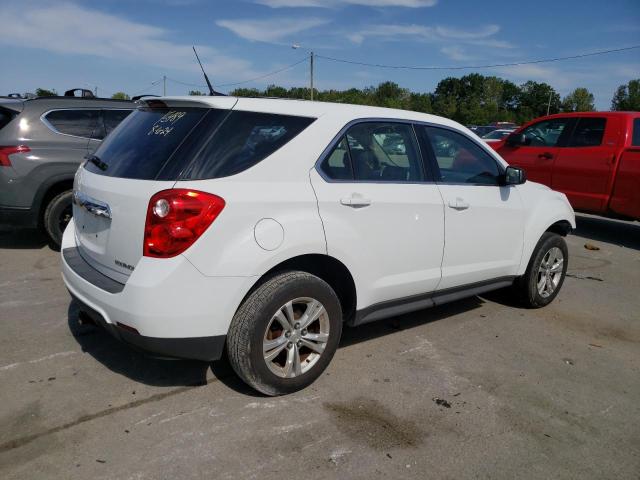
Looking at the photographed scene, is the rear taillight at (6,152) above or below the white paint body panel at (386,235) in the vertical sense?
above

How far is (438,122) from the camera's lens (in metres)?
3.94

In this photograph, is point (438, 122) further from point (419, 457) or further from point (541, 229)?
point (419, 457)

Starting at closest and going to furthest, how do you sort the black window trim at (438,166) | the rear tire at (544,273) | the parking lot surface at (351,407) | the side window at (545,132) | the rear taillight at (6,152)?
the parking lot surface at (351,407), the black window trim at (438,166), the rear tire at (544,273), the rear taillight at (6,152), the side window at (545,132)

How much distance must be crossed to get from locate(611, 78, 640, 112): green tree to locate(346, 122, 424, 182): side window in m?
95.2

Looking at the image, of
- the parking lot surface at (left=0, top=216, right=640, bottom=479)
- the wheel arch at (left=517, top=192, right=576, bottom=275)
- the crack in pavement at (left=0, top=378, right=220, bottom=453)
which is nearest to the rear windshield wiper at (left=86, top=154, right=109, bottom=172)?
the parking lot surface at (left=0, top=216, right=640, bottom=479)

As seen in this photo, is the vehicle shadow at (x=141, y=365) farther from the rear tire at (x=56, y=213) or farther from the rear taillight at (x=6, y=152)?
the rear taillight at (x=6, y=152)

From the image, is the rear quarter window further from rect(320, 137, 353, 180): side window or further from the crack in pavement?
the crack in pavement

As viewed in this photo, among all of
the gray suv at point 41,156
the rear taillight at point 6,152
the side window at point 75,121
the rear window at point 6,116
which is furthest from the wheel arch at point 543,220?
the rear window at point 6,116

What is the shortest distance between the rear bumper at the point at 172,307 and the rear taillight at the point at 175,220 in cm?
6

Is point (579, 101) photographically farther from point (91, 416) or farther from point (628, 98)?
point (91, 416)

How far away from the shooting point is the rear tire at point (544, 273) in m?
4.66

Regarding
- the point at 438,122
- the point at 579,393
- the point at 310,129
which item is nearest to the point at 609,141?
the point at 438,122

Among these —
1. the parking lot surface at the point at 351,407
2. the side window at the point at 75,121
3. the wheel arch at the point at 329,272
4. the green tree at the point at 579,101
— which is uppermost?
the green tree at the point at 579,101

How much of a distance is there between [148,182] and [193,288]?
1.99 feet
